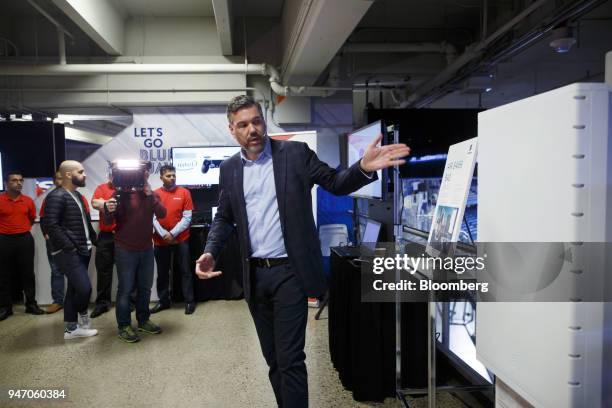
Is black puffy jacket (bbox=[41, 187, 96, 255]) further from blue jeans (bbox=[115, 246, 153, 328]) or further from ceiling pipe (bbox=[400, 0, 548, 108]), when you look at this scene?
ceiling pipe (bbox=[400, 0, 548, 108])

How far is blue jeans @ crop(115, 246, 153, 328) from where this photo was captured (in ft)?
11.6

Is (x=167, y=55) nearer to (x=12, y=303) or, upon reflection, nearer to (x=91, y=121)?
(x=91, y=121)

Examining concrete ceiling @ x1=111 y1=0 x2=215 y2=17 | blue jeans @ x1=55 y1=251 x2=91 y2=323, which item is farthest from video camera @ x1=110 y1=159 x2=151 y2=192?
concrete ceiling @ x1=111 y1=0 x2=215 y2=17

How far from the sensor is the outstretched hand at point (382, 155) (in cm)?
156

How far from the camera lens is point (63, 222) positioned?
3.45 meters

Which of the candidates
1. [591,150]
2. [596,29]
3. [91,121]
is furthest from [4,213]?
[596,29]

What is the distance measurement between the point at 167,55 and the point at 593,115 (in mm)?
5457

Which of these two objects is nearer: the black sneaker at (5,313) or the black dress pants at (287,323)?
the black dress pants at (287,323)

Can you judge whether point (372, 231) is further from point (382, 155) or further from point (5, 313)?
point (5, 313)

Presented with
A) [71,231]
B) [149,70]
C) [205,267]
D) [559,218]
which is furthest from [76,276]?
[559,218]

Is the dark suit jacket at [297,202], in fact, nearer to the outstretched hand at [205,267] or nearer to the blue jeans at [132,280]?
the outstretched hand at [205,267]

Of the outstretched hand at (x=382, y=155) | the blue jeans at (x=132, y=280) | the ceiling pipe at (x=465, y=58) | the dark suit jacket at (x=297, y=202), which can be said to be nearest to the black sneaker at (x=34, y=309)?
the blue jeans at (x=132, y=280)

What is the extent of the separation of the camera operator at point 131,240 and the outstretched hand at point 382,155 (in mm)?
2554

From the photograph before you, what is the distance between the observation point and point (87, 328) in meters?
3.85
